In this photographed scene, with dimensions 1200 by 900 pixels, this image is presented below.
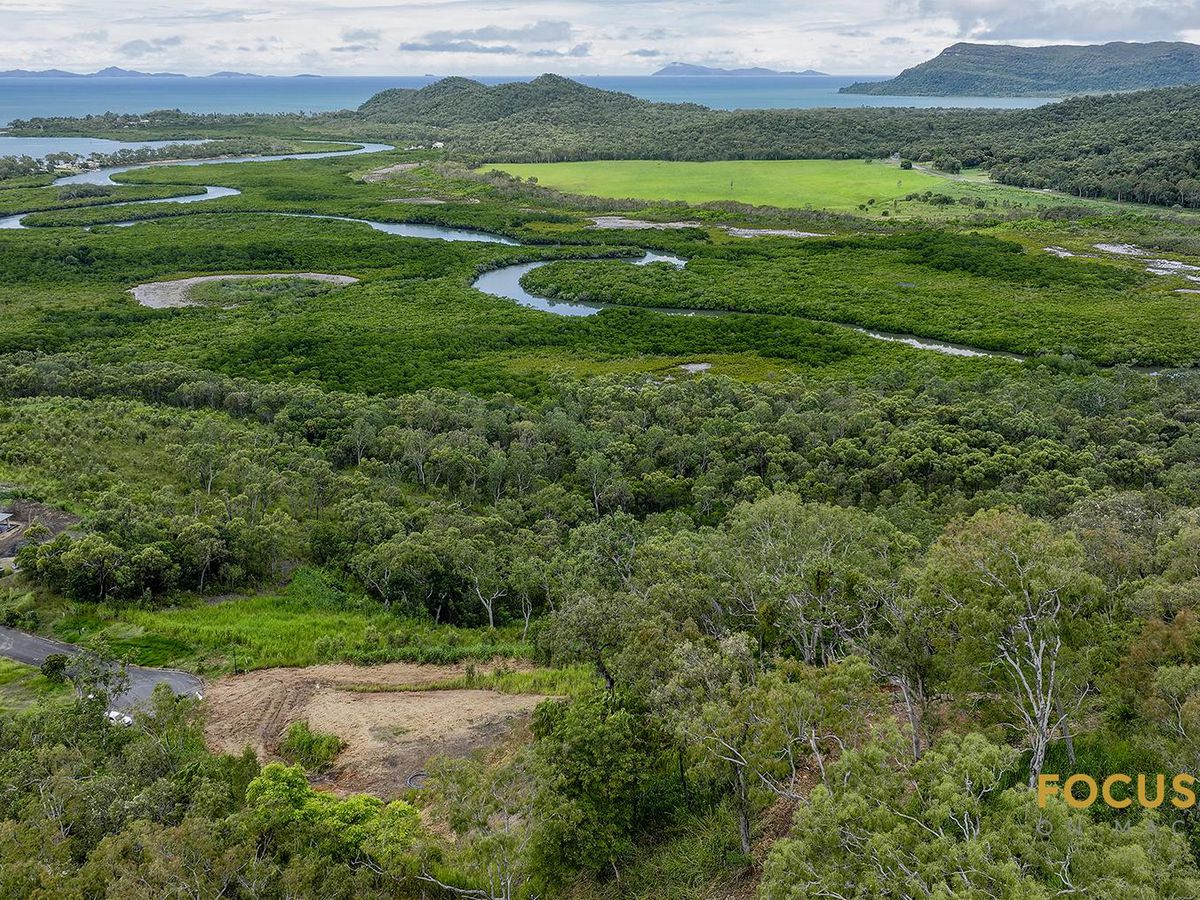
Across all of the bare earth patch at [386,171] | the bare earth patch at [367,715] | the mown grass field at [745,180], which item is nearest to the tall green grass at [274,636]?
the bare earth patch at [367,715]

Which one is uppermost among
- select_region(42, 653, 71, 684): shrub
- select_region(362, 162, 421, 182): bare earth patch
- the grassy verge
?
→ select_region(362, 162, 421, 182): bare earth patch

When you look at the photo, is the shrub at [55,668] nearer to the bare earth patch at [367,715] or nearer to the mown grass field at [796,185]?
the bare earth patch at [367,715]

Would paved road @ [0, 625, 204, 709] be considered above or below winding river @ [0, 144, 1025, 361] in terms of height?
below

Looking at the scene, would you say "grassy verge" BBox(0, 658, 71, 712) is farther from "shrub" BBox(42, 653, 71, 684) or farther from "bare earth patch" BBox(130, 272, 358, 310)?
"bare earth patch" BBox(130, 272, 358, 310)

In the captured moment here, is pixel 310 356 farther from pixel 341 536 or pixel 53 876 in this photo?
pixel 53 876

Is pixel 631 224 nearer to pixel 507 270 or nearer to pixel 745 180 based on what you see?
pixel 507 270

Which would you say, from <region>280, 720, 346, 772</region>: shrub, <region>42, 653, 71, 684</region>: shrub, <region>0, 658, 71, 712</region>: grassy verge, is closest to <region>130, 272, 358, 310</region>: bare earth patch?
<region>0, 658, 71, 712</region>: grassy verge

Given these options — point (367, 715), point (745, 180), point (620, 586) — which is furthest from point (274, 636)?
point (745, 180)
